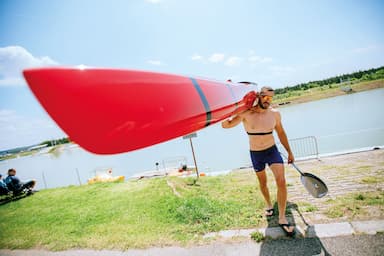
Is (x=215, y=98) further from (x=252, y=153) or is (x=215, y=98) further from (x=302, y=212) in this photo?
(x=302, y=212)

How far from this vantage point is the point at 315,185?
3.38m

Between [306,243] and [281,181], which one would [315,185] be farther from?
[306,243]

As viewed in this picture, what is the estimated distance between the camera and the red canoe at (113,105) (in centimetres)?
A: 83

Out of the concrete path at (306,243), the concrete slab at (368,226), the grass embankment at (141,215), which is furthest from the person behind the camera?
the grass embankment at (141,215)

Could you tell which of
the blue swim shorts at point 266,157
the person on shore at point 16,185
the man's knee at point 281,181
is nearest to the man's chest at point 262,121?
the blue swim shorts at point 266,157

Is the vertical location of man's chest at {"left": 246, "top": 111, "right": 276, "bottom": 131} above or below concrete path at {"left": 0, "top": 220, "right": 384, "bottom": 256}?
above

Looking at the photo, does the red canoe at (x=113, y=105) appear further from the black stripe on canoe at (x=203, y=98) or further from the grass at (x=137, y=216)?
the grass at (x=137, y=216)

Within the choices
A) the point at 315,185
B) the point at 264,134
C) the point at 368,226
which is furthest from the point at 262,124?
the point at 368,226

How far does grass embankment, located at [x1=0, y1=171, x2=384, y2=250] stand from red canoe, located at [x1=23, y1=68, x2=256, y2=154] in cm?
266

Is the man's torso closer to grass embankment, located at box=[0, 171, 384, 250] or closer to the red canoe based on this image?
grass embankment, located at box=[0, 171, 384, 250]

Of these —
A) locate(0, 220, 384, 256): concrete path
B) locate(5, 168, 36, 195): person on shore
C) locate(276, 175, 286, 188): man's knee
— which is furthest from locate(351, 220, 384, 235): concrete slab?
locate(5, 168, 36, 195): person on shore

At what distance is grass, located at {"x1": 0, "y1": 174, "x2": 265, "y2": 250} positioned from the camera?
3463mm

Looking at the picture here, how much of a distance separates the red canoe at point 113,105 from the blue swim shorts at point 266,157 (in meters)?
2.20

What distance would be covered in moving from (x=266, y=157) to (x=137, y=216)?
9.63ft
